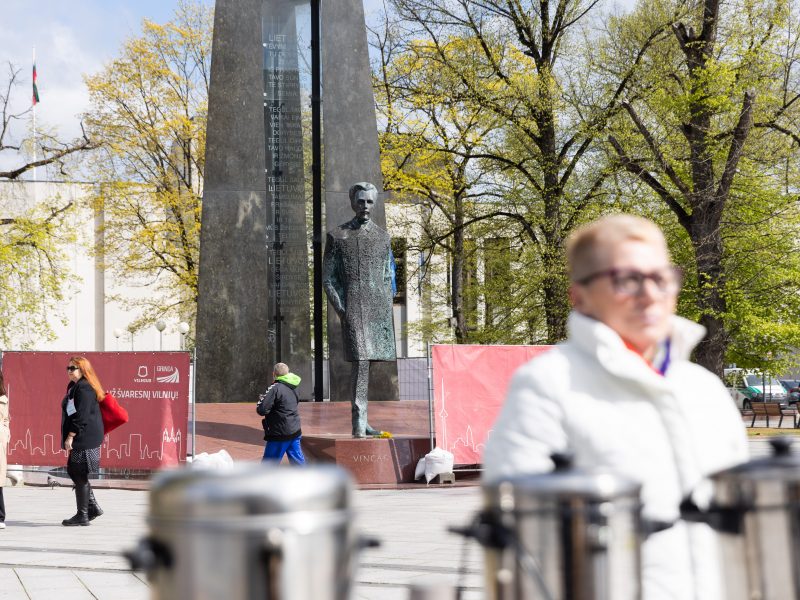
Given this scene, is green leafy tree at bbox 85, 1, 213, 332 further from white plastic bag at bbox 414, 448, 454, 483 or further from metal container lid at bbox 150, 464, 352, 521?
metal container lid at bbox 150, 464, 352, 521

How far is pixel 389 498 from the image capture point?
14.3 metres

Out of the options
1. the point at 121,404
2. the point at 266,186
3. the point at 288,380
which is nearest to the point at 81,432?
the point at 288,380

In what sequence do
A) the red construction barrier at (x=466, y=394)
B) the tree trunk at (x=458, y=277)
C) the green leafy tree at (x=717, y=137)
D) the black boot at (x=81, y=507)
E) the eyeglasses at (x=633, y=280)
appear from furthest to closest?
1. the tree trunk at (x=458, y=277)
2. the green leafy tree at (x=717, y=137)
3. the red construction barrier at (x=466, y=394)
4. the black boot at (x=81, y=507)
5. the eyeglasses at (x=633, y=280)

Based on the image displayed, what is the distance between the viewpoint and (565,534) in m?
2.47

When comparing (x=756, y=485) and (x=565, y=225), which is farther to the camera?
(x=565, y=225)

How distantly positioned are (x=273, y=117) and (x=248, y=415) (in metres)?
6.20

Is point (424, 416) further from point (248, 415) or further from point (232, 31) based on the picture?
point (232, 31)

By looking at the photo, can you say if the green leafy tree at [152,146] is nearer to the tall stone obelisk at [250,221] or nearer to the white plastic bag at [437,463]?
the tall stone obelisk at [250,221]

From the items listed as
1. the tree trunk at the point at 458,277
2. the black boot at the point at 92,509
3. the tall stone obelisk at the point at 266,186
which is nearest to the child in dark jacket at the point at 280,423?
the black boot at the point at 92,509

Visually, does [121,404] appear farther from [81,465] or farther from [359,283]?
[81,465]

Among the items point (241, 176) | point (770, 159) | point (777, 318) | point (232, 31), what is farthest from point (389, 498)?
point (777, 318)

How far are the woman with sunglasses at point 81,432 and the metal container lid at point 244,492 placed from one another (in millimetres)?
9979

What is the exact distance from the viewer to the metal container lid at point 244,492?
229 centimetres

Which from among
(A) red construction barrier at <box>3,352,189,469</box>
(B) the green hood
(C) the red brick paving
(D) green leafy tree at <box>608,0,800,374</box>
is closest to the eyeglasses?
(B) the green hood
